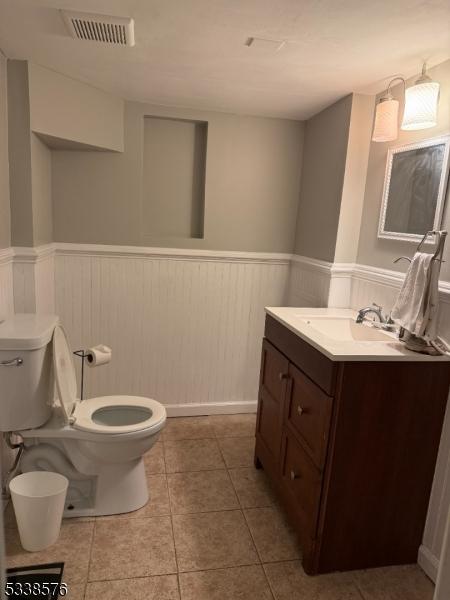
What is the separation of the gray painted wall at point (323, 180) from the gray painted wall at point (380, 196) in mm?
154

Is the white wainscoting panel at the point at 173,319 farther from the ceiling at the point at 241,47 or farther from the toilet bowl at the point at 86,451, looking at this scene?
the ceiling at the point at 241,47

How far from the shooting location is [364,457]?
167 centimetres

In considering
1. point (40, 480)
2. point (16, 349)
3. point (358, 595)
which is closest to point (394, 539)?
point (358, 595)

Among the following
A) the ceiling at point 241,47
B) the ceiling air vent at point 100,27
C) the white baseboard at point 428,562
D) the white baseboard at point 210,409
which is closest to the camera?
the ceiling at point 241,47

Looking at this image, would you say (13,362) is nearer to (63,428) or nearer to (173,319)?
(63,428)

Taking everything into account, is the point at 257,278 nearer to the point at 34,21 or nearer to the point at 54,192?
the point at 54,192

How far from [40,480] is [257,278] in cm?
181

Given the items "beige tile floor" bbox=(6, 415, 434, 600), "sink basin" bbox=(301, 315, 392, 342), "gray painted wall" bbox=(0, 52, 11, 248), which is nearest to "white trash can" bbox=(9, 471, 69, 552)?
"beige tile floor" bbox=(6, 415, 434, 600)

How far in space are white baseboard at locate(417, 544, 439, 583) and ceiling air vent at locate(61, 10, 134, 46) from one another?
7.83ft

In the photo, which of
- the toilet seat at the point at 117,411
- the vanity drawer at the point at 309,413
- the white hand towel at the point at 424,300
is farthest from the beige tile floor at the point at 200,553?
the white hand towel at the point at 424,300

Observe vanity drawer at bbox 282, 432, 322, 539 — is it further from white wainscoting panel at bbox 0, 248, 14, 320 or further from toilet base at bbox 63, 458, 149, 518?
white wainscoting panel at bbox 0, 248, 14, 320

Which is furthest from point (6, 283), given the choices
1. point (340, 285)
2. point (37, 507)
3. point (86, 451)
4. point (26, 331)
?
point (340, 285)

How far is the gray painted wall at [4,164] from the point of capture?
2070 mm

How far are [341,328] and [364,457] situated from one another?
0.72 meters
